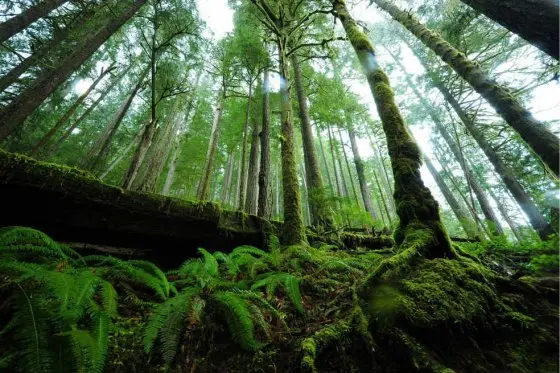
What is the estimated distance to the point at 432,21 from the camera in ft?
42.5

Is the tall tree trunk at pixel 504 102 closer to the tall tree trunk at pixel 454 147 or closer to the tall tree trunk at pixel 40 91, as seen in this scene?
the tall tree trunk at pixel 454 147

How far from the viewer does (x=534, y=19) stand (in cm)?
288

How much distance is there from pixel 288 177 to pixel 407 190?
276 cm

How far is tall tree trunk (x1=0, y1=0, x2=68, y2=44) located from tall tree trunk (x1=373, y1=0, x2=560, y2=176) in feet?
37.9

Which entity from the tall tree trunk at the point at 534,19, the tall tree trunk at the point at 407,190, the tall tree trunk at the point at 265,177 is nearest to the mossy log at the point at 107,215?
the tall tree trunk at the point at 265,177

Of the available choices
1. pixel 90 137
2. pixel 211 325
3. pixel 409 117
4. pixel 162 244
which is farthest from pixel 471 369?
pixel 90 137

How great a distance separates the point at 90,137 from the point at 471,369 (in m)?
29.5

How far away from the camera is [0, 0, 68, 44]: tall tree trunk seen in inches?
282

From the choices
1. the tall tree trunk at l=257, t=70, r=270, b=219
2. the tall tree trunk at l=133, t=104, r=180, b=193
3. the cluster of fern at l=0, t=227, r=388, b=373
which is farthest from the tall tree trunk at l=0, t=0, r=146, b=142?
the cluster of fern at l=0, t=227, r=388, b=373

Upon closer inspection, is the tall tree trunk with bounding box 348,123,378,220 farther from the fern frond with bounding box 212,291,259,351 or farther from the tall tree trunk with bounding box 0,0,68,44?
the tall tree trunk with bounding box 0,0,68,44

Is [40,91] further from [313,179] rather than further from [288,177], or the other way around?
[313,179]

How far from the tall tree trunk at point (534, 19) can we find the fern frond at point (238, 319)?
435cm

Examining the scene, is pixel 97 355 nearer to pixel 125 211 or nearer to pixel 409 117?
pixel 125 211

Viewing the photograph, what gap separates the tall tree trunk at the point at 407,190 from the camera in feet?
9.78
